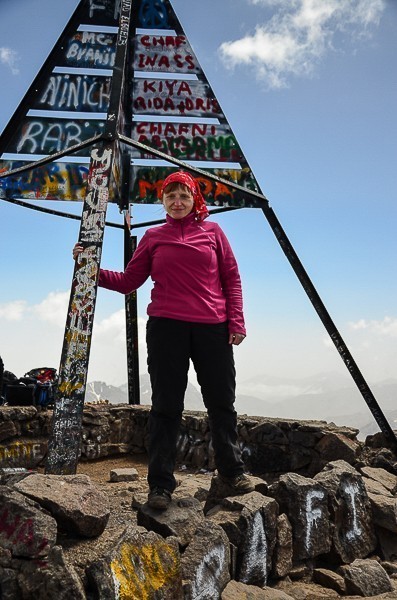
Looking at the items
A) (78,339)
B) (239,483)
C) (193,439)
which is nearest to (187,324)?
(78,339)

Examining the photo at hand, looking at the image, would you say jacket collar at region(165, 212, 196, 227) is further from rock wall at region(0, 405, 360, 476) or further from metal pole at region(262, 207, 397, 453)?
rock wall at region(0, 405, 360, 476)

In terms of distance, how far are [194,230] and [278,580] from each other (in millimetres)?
2279

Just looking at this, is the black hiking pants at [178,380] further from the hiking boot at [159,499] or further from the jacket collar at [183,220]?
the jacket collar at [183,220]

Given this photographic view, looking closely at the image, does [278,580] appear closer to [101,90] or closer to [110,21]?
[101,90]

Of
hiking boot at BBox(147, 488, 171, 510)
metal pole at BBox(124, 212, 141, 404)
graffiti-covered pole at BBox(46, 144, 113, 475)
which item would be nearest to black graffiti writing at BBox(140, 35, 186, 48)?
metal pole at BBox(124, 212, 141, 404)

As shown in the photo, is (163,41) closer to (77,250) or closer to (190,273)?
(77,250)

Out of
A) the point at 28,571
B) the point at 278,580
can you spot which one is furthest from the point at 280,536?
the point at 28,571

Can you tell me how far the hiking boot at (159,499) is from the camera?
3221 millimetres

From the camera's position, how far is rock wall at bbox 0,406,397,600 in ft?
7.64

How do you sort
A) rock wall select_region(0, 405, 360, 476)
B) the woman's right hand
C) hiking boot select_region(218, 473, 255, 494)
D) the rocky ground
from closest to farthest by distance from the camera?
the rocky ground → hiking boot select_region(218, 473, 255, 494) → the woman's right hand → rock wall select_region(0, 405, 360, 476)

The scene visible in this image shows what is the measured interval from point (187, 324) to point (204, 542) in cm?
125

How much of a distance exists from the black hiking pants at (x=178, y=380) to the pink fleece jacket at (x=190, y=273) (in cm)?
8

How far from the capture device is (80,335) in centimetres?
408

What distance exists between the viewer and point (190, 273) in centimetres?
351
